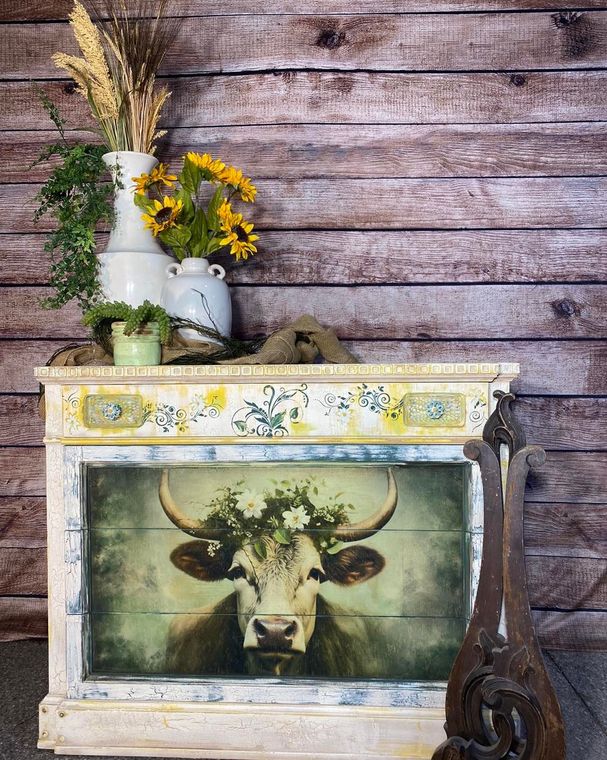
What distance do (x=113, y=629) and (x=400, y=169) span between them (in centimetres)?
141

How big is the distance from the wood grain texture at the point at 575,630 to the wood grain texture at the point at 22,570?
4.75ft

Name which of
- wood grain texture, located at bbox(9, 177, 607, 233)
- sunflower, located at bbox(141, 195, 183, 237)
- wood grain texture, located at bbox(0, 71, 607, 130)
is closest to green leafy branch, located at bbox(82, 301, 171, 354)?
sunflower, located at bbox(141, 195, 183, 237)

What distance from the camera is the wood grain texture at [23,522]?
2004 millimetres

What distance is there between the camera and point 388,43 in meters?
1.94

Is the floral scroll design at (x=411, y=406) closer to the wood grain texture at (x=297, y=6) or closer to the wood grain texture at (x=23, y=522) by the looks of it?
the wood grain texture at (x=23, y=522)

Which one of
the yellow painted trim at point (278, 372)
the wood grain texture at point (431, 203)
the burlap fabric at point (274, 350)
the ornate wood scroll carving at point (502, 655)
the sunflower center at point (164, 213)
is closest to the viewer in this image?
the ornate wood scroll carving at point (502, 655)

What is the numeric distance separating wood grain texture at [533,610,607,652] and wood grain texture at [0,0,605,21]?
173 cm

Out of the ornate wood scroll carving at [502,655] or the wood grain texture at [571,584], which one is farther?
the wood grain texture at [571,584]

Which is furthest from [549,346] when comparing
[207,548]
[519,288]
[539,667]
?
[207,548]

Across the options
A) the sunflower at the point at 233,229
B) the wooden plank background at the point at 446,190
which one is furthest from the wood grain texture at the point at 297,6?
the sunflower at the point at 233,229

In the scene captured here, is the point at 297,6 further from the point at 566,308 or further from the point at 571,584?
the point at 571,584

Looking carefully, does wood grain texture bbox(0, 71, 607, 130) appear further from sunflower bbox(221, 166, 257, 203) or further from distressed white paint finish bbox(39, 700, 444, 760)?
distressed white paint finish bbox(39, 700, 444, 760)

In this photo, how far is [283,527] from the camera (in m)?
1.42

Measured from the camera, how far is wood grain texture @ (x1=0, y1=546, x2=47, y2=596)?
78.9 inches
